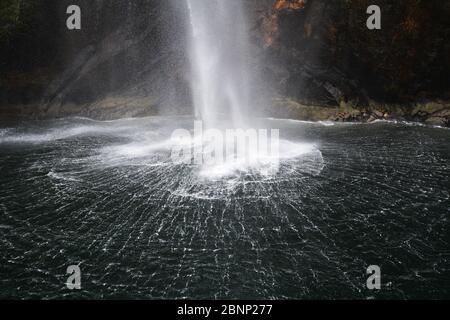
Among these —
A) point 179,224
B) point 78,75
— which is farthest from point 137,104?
point 179,224

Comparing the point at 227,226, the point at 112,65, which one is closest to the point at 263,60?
the point at 112,65

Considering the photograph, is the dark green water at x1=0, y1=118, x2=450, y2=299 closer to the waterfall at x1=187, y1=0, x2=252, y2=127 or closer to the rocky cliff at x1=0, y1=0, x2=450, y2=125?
the rocky cliff at x1=0, y1=0, x2=450, y2=125

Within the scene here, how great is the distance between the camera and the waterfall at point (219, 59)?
34.5m

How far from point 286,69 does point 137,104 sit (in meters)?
15.9

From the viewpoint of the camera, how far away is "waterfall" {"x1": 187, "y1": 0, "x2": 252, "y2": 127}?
34.5m

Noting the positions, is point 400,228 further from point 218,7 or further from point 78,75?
point 78,75

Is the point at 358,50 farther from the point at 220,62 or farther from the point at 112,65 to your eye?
the point at 112,65

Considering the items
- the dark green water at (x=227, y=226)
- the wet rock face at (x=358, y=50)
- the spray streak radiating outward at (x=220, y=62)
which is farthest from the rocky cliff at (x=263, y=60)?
the dark green water at (x=227, y=226)

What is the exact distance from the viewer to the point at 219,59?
118 ft

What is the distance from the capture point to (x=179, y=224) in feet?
44.8

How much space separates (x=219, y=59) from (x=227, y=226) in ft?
84.6

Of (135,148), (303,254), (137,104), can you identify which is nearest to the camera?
(303,254)

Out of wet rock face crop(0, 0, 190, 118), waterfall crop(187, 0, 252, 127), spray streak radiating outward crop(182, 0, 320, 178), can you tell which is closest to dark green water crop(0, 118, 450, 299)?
spray streak radiating outward crop(182, 0, 320, 178)

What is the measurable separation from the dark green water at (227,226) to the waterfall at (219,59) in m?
14.4
